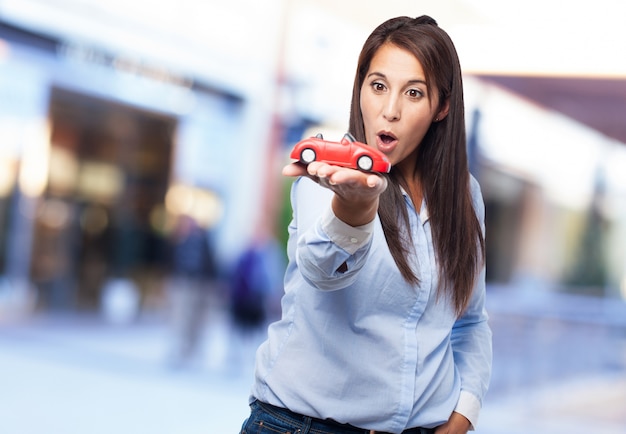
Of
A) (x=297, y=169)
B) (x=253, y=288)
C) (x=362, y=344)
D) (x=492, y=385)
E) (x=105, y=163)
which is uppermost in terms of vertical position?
(x=105, y=163)

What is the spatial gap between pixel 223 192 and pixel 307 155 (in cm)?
1365

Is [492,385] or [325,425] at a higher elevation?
[325,425]

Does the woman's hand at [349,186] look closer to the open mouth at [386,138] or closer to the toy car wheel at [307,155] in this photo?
the toy car wheel at [307,155]

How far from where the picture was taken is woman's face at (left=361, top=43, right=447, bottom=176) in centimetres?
167

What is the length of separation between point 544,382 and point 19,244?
27.5 feet

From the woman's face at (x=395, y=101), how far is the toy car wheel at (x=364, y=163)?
36 cm

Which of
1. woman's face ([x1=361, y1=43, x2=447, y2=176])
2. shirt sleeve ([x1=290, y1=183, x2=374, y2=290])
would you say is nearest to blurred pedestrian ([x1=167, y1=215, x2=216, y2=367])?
woman's face ([x1=361, y1=43, x2=447, y2=176])

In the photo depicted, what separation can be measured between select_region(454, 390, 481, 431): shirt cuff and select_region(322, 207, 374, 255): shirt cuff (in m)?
0.51

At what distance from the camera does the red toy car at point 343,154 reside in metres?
1.31

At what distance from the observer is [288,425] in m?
1.65

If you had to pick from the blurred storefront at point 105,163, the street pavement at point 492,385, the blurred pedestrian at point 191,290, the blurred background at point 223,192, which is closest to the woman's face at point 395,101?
the blurred background at point 223,192

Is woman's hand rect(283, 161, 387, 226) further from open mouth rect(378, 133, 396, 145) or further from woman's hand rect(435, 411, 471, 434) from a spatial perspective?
woman's hand rect(435, 411, 471, 434)

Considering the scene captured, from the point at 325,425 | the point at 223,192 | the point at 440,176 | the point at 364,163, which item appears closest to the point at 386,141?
the point at 440,176

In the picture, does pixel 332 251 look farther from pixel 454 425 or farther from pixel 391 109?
pixel 454 425
